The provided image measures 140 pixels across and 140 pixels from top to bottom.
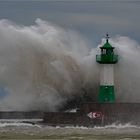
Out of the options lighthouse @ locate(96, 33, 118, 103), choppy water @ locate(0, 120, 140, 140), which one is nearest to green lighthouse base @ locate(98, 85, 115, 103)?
lighthouse @ locate(96, 33, 118, 103)

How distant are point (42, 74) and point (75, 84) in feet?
9.43

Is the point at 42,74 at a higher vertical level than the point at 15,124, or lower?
higher

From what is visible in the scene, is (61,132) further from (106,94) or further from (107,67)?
(107,67)

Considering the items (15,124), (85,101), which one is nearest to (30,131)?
(15,124)

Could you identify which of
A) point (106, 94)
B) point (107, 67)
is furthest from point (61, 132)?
point (107, 67)

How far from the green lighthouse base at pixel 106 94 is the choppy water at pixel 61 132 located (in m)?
3.59

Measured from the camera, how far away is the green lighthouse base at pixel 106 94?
6294 centimetres

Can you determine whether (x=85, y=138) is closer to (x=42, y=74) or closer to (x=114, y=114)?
(x=114, y=114)

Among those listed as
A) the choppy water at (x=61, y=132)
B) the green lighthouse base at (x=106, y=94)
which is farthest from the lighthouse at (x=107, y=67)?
the choppy water at (x=61, y=132)

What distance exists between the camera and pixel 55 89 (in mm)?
66375

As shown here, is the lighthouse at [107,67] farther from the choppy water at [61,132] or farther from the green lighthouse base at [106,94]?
the choppy water at [61,132]

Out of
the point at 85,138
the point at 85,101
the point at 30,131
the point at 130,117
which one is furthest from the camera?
the point at 85,101

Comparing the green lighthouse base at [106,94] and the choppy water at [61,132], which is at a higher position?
the green lighthouse base at [106,94]

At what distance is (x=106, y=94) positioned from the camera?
6306 cm
